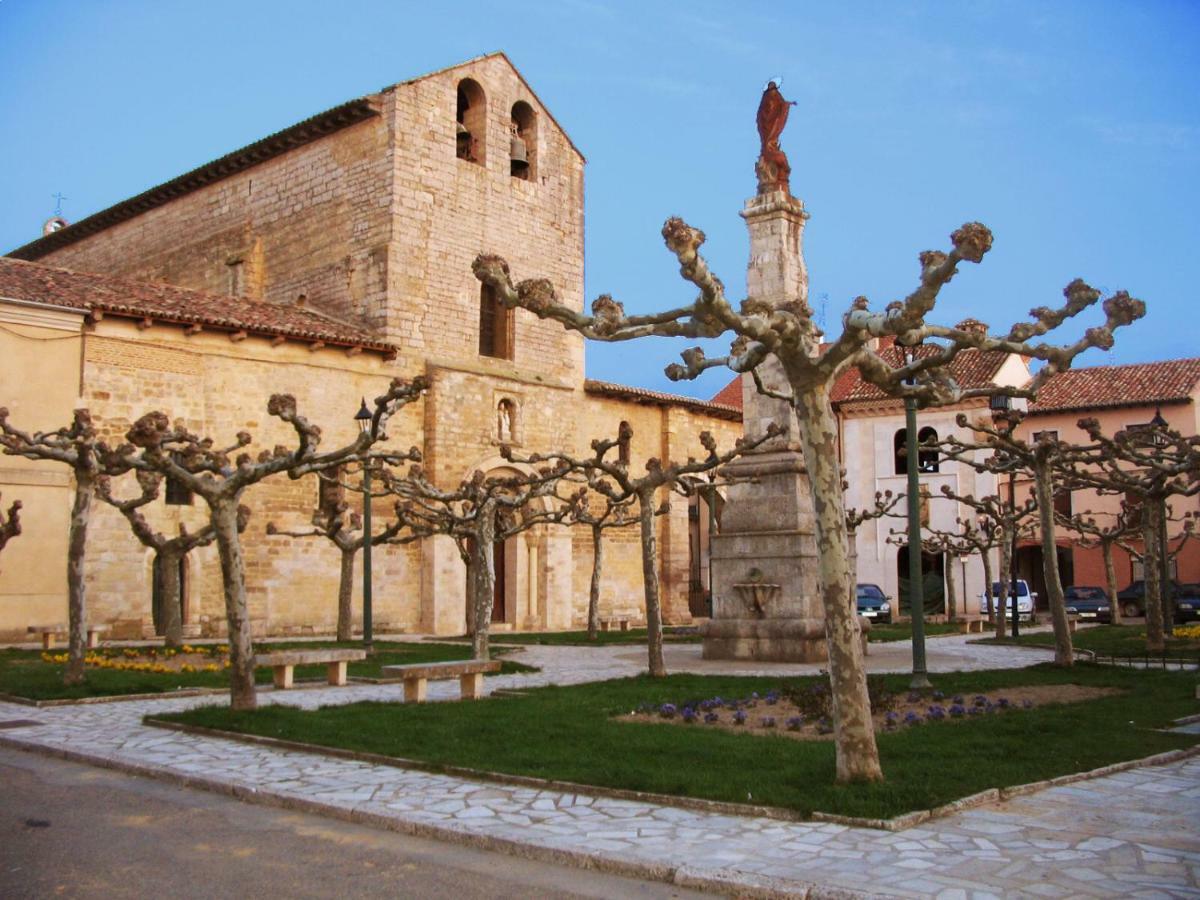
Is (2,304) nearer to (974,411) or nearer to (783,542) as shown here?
(783,542)

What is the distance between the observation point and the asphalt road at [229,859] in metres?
5.36

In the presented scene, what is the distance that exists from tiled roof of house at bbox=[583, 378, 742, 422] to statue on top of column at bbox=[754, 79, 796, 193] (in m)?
17.9

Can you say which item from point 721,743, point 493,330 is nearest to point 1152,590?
point 721,743

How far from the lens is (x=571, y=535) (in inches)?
1341

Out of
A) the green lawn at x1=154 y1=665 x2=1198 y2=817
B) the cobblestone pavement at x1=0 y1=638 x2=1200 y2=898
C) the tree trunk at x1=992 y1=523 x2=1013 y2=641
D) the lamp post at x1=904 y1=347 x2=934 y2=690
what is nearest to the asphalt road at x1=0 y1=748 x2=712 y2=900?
the cobblestone pavement at x1=0 y1=638 x2=1200 y2=898

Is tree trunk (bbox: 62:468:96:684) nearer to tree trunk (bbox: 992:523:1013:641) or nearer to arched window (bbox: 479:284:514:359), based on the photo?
tree trunk (bbox: 992:523:1013:641)

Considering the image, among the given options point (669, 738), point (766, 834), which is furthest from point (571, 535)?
point (766, 834)

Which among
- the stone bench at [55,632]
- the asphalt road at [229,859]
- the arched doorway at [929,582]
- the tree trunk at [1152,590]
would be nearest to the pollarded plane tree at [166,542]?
the stone bench at [55,632]

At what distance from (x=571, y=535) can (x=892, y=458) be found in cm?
1627

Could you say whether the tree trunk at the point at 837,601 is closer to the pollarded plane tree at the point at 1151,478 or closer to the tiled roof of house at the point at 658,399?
the pollarded plane tree at the point at 1151,478

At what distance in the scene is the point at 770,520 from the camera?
17.0 meters

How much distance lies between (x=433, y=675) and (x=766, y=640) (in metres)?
6.23

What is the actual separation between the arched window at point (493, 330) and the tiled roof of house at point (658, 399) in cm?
334

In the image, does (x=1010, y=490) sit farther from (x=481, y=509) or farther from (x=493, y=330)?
(x=493, y=330)
